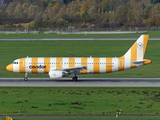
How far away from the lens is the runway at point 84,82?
2015 inches

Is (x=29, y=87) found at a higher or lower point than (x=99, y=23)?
lower

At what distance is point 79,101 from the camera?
40.7 meters

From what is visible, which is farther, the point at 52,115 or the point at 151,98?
the point at 151,98

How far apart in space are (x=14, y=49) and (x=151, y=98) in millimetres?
61330

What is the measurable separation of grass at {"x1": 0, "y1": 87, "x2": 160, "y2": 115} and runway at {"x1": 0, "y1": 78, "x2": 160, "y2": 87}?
3270 mm

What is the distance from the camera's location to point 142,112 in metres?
35.9

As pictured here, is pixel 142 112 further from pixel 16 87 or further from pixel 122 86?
pixel 16 87

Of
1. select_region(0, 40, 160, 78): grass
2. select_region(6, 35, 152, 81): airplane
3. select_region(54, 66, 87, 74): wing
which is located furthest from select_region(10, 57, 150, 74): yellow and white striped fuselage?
select_region(0, 40, 160, 78): grass

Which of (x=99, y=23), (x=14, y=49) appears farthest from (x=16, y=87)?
(x=99, y=23)

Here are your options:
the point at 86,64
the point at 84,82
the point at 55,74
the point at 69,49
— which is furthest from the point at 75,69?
the point at 69,49

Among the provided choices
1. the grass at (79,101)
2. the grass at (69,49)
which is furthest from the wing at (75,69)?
the grass at (69,49)

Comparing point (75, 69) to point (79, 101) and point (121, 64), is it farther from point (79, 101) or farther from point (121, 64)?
point (79, 101)

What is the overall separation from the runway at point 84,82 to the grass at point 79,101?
10.7 feet

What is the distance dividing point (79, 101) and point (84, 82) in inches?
525
